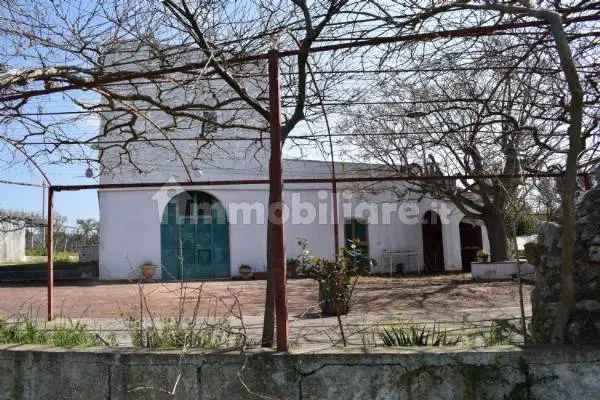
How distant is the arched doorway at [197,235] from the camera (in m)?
18.3

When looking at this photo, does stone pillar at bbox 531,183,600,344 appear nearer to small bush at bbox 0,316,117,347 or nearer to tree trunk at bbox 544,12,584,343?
tree trunk at bbox 544,12,584,343

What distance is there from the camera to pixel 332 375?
10.1ft

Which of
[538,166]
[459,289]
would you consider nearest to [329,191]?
[459,289]

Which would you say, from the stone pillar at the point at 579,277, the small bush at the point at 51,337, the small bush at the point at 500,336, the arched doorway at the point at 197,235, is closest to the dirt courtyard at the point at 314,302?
the small bush at the point at 51,337

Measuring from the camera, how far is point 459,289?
39.6ft

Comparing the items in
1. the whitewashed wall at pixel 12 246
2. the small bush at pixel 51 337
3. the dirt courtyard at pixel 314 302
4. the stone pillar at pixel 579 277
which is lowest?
the dirt courtyard at pixel 314 302

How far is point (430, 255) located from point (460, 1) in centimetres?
1790

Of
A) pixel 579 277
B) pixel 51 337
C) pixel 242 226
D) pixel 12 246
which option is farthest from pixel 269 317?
pixel 12 246

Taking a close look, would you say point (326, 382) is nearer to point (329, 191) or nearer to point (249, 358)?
point (249, 358)

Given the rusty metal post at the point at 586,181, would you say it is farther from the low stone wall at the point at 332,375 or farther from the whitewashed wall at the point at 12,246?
the whitewashed wall at the point at 12,246

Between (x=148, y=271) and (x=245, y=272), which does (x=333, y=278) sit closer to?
(x=245, y=272)

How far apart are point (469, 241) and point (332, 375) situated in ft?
66.7

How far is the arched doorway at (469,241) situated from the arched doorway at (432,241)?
36.7 inches

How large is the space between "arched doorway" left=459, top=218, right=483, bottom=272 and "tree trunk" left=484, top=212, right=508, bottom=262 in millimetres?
4860
